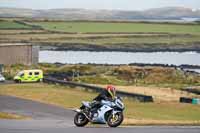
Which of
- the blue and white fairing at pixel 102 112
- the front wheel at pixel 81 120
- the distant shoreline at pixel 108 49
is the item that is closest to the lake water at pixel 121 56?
the distant shoreline at pixel 108 49

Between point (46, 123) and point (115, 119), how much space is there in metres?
3.43

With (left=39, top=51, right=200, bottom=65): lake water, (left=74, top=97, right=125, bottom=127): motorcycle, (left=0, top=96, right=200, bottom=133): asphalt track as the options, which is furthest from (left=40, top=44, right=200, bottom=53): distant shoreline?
(left=74, top=97, right=125, bottom=127): motorcycle

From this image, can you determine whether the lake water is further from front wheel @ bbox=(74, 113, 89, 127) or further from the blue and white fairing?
the blue and white fairing

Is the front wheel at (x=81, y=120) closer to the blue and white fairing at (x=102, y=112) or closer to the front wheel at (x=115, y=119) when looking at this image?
the blue and white fairing at (x=102, y=112)

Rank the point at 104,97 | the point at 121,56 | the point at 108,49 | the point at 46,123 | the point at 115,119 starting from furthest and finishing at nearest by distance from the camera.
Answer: the point at 108,49, the point at 121,56, the point at 46,123, the point at 115,119, the point at 104,97

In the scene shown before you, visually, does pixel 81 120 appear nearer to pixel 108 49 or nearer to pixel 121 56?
pixel 121 56

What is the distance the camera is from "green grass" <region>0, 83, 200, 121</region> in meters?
38.4

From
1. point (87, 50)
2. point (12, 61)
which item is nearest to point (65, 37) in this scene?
point (87, 50)

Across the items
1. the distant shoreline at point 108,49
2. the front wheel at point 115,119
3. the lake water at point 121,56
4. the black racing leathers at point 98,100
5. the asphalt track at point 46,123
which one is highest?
the black racing leathers at point 98,100

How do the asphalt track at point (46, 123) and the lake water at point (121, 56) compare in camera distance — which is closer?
the asphalt track at point (46, 123)

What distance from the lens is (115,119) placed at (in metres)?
23.6

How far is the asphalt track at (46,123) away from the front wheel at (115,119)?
0.79 ft

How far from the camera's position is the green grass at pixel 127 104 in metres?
38.4

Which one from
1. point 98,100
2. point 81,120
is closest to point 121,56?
point 81,120
